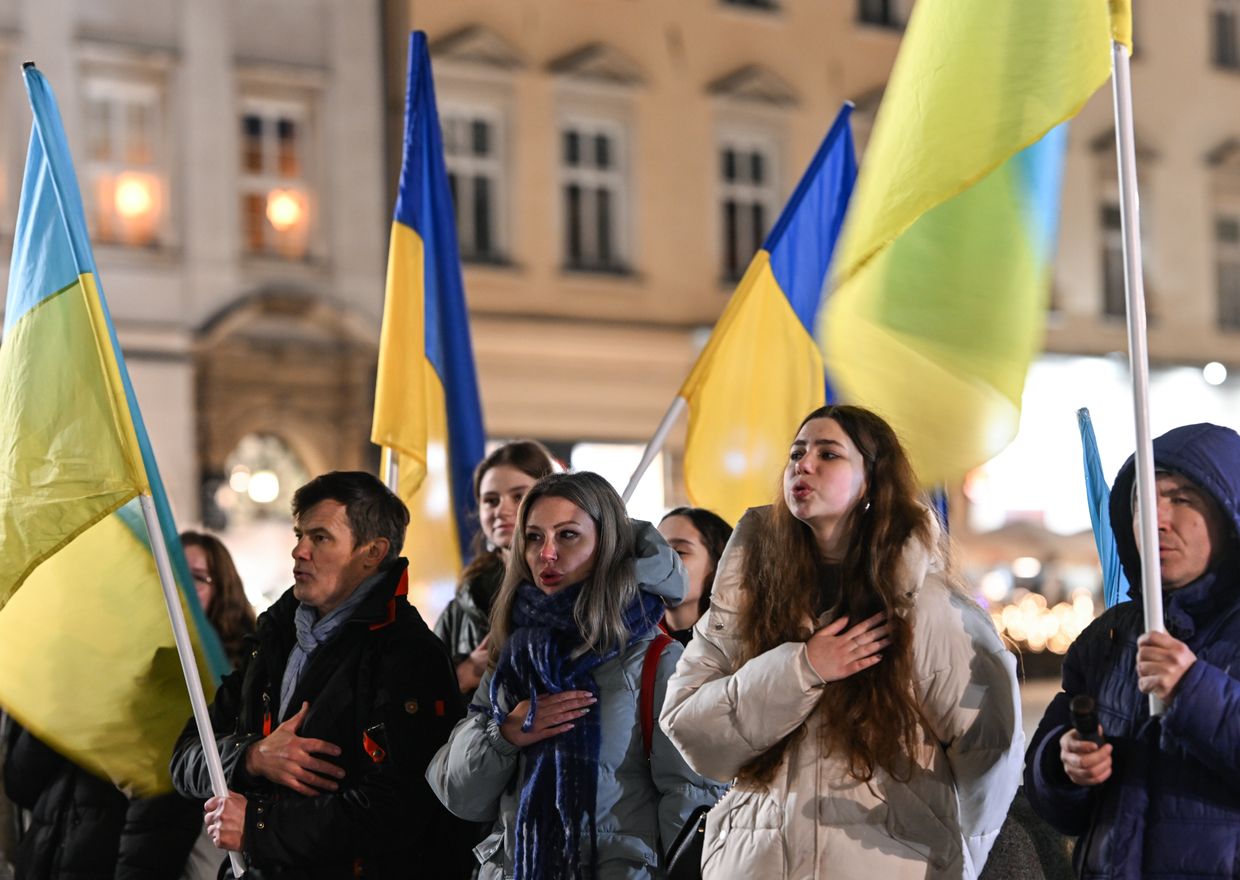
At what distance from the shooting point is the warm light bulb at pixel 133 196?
62.4 ft

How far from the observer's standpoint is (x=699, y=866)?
3.82 metres

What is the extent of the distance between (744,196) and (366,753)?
1871cm

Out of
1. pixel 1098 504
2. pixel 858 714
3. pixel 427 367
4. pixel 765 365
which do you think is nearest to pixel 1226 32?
pixel 765 365

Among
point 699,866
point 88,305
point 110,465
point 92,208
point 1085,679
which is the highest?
point 92,208

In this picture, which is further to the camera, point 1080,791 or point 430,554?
point 430,554

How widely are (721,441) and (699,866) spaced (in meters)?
2.83

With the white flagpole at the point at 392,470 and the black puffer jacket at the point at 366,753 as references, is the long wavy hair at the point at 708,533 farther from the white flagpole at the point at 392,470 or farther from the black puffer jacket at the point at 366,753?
the white flagpole at the point at 392,470

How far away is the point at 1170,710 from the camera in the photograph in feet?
10.3

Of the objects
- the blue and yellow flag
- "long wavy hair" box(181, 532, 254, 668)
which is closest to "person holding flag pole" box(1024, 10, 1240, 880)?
"long wavy hair" box(181, 532, 254, 668)

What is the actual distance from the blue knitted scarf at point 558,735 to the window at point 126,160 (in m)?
15.8

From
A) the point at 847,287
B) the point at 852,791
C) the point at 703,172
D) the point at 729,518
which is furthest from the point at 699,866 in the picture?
the point at 703,172

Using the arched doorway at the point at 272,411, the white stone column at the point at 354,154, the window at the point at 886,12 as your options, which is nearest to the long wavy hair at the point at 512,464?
the arched doorway at the point at 272,411

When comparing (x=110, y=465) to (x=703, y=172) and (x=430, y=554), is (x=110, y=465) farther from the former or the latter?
(x=703, y=172)

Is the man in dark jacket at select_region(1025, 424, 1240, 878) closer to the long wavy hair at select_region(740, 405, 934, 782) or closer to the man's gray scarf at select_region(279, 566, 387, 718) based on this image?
the long wavy hair at select_region(740, 405, 934, 782)
